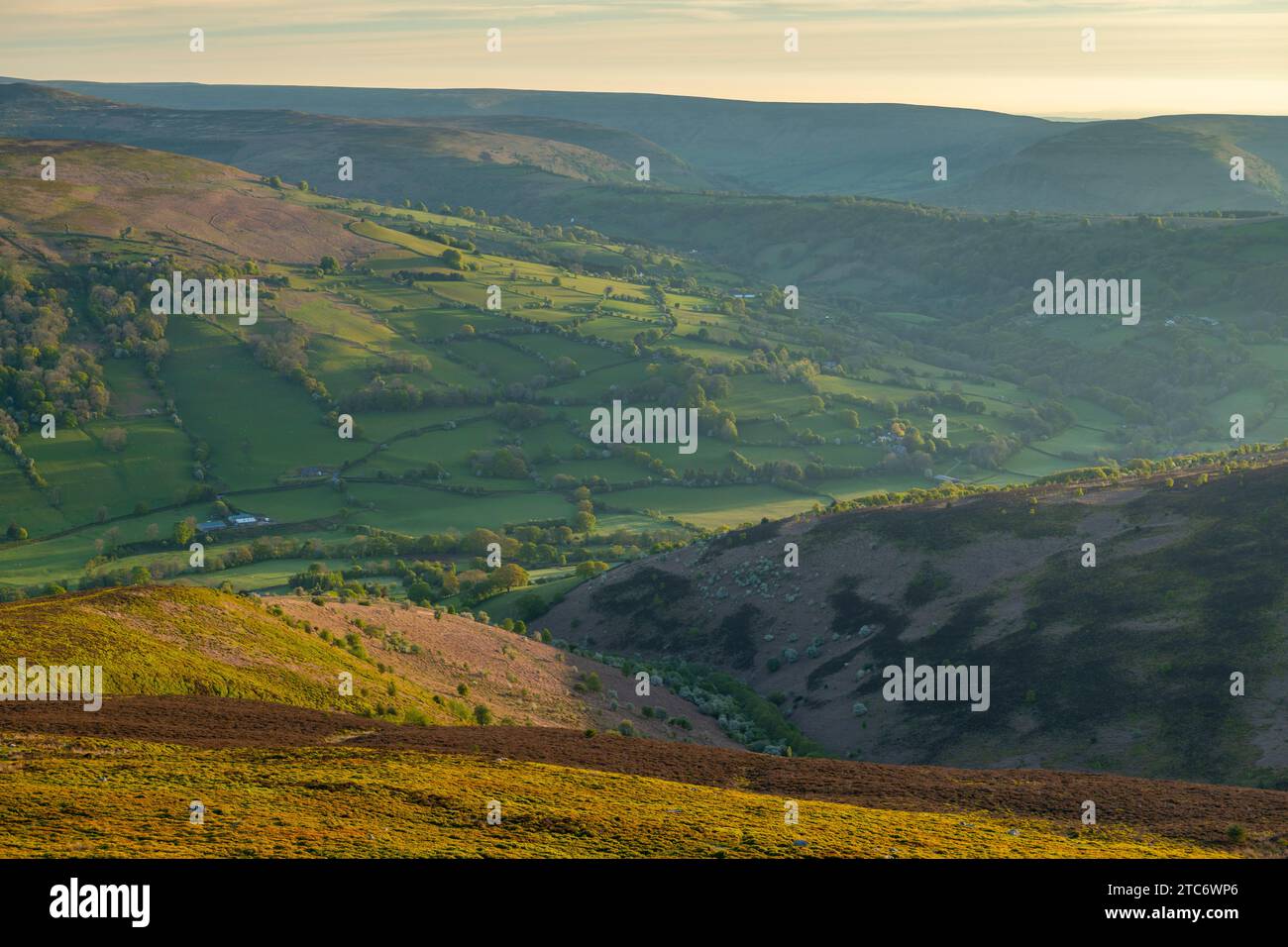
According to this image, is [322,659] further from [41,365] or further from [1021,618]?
[41,365]

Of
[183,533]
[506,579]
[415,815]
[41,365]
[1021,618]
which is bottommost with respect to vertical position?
[415,815]

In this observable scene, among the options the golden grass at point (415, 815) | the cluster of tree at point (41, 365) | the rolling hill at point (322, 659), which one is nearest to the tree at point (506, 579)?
the rolling hill at point (322, 659)

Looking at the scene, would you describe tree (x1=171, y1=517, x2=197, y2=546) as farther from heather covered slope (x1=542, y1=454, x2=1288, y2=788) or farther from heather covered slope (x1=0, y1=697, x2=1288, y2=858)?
heather covered slope (x1=0, y1=697, x2=1288, y2=858)

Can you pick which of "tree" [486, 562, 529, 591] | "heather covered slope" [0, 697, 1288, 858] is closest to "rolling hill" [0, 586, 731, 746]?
"heather covered slope" [0, 697, 1288, 858]

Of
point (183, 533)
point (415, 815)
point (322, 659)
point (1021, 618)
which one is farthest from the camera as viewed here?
point (183, 533)

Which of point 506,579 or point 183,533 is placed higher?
point 183,533

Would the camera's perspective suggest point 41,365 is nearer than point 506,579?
No

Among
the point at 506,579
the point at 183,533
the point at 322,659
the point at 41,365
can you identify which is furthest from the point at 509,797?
the point at 41,365

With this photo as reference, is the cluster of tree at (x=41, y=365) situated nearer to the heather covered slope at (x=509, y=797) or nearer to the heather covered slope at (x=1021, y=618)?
the heather covered slope at (x=1021, y=618)

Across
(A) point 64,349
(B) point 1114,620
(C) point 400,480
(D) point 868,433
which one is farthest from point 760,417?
(B) point 1114,620
